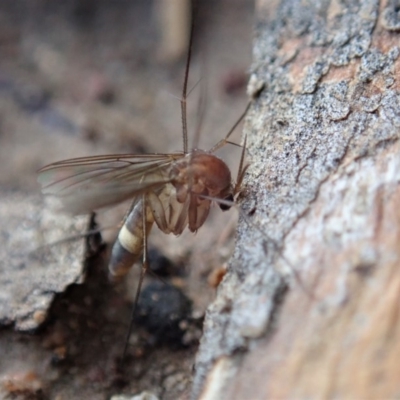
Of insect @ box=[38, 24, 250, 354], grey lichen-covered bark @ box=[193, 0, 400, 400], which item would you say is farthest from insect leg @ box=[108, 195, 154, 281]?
grey lichen-covered bark @ box=[193, 0, 400, 400]

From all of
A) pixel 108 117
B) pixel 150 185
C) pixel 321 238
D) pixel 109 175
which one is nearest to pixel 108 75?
pixel 108 117

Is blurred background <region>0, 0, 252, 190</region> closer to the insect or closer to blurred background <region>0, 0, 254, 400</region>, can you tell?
blurred background <region>0, 0, 254, 400</region>

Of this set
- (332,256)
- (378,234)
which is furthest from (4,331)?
(378,234)

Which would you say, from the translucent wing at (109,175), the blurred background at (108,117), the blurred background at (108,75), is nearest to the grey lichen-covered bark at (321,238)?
the translucent wing at (109,175)

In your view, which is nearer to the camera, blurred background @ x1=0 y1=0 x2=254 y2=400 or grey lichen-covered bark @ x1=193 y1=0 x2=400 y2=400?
grey lichen-covered bark @ x1=193 y1=0 x2=400 y2=400

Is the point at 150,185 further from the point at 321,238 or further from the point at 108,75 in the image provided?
the point at 108,75

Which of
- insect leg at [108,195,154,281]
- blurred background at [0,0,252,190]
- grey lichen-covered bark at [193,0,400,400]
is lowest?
grey lichen-covered bark at [193,0,400,400]

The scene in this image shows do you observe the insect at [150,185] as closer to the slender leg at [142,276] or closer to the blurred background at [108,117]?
the slender leg at [142,276]
